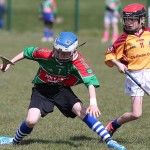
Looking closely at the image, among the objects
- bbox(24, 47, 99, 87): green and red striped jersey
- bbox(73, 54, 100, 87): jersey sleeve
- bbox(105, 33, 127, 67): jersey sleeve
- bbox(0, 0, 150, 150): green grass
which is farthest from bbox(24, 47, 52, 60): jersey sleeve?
bbox(0, 0, 150, 150): green grass

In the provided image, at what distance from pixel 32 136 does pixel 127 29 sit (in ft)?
5.83

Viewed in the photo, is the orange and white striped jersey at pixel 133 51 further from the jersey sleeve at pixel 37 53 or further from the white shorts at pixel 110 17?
the white shorts at pixel 110 17

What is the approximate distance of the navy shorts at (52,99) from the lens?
20.5 ft

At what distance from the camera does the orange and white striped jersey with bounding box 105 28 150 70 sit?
6465 mm

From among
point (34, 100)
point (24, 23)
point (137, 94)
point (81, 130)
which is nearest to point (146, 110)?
point (81, 130)

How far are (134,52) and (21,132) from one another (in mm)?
1584

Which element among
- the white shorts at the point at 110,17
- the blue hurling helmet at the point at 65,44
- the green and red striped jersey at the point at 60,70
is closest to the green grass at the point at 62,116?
the green and red striped jersey at the point at 60,70

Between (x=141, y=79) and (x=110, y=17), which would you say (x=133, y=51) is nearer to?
(x=141, y=79)

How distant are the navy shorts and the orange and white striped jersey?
65 cm

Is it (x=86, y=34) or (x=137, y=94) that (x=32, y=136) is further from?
(x=86, y=34)

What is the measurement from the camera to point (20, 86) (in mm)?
10883

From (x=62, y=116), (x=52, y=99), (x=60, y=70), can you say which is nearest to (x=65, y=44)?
(x=60, y=70)

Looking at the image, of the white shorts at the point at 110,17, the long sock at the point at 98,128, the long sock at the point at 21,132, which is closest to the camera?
the long sock at the point at 98,128

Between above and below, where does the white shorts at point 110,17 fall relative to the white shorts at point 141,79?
below
